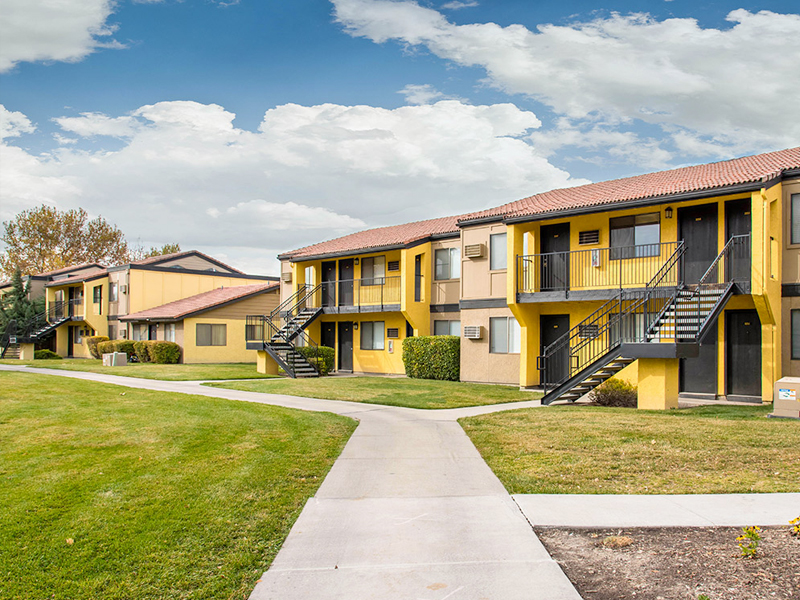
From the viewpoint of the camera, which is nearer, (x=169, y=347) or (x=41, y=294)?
(x=169, y=347)

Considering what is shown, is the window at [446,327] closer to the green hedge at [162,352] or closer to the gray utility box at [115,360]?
the green hedge at [162,352]

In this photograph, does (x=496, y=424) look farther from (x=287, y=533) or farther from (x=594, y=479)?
(x=287, y=533)

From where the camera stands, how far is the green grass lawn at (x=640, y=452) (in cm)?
709

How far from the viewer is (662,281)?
17312 millimetres

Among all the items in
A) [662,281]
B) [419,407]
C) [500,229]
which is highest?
[500,229]

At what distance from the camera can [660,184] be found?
1838cm

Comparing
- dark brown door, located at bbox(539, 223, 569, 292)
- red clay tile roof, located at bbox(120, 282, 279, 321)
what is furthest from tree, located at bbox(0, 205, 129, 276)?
dark brown door, located at bbox(539, 223, 569, 292)

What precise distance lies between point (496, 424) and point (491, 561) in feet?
23.2

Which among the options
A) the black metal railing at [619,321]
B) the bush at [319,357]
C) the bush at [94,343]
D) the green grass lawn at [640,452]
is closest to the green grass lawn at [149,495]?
the green grass lawn at [640,452]

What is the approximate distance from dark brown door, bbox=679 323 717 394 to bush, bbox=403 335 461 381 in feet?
25.4

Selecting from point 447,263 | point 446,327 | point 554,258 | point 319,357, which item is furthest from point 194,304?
point 554,258

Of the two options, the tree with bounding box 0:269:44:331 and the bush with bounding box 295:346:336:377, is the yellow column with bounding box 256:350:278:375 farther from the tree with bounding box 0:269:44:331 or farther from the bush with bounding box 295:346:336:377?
the tree with bounding box 0:269:44:331

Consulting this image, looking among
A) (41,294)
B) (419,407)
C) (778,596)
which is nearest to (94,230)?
(41,294)

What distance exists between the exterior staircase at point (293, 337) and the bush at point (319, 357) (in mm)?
41
